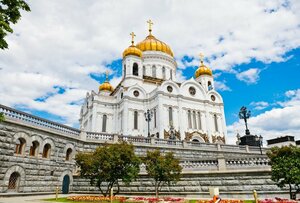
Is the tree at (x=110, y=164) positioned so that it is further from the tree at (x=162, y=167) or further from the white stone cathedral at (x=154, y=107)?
the white stone cathedral at (x=154, y=107)

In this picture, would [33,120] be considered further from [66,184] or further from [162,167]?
[162,167]

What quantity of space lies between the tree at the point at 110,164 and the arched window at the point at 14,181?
4.56 m

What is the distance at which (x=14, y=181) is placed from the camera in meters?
15.7

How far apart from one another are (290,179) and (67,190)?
607 inches

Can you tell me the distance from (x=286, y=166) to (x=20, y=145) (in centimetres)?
1665

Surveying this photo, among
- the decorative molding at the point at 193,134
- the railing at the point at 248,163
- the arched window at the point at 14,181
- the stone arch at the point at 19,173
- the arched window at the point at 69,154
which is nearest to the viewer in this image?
the stone arch at the point at 19,173

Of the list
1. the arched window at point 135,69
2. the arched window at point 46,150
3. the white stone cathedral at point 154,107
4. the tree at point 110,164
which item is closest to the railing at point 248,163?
the tree at point 110,164

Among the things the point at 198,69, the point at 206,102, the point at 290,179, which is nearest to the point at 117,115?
the point at 206,102

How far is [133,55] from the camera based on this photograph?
45.2 meters

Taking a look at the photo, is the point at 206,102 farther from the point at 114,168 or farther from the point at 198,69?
the point at 114,168

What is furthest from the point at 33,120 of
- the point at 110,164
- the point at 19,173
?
the point at 110,164

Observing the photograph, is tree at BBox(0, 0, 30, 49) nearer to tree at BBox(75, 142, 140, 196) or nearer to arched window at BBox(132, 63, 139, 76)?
tree at BBox(75, 142, 140, 196)

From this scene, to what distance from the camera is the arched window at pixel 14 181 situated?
50.4ft

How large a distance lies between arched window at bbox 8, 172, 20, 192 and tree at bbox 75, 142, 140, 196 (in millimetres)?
4563
